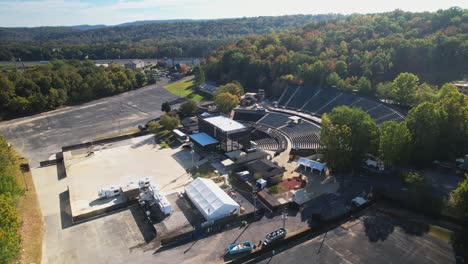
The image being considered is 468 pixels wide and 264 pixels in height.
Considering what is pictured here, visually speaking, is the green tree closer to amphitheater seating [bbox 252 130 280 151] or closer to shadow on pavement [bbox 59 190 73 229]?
shadow on pavement [bbox 59 190 73 229]

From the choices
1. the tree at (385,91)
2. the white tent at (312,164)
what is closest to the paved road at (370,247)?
the white tent at (312,164)

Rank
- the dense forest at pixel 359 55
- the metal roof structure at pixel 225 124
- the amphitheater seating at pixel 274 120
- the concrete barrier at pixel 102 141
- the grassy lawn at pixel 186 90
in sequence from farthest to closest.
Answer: the grassy lawn at pixel 186 90, the dense forest at pixel 359 55, the amphitheater seating at pixel 274 120, the concrete barrier at pixel 102 141, the metal roof structure at pixel 225 124

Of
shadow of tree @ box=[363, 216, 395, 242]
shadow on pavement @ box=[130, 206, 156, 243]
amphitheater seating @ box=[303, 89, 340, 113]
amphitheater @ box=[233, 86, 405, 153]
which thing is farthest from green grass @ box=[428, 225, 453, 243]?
amphitheater seating @ box=[303, 89, 340, 113]

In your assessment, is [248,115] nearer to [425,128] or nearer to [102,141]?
[102,141]

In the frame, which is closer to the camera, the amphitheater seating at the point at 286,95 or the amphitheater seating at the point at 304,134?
the amphitheater seating at the point at 304,134

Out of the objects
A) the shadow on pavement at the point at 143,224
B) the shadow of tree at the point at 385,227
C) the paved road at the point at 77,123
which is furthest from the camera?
the paved road at the point at 77,123

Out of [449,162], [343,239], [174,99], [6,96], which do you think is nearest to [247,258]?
[343,239]

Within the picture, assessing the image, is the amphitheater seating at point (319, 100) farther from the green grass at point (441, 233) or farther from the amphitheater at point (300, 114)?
the green grass at point (441, 233)
